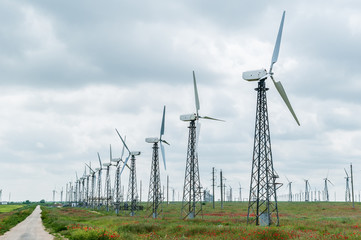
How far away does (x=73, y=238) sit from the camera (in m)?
29.3

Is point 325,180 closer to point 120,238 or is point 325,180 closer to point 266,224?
point 266,224

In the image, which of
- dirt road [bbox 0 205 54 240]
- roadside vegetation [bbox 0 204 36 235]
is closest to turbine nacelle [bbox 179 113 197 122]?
dirt road [bbox 0 205 54 240]

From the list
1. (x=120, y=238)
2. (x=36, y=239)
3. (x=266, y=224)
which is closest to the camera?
(x=120, y=238)

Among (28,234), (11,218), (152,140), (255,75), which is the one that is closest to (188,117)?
(152,140)

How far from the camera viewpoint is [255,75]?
136 ft

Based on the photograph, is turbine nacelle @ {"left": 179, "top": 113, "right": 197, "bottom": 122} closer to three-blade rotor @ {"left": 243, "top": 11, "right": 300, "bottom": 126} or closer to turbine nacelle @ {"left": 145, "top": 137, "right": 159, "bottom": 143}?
turbine nacelle @ {"left": 145, "top": 137, "right": 159, "bottom": 143}

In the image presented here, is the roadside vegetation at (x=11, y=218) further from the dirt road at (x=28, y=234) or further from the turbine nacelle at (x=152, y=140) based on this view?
the turbine nacelle at (x=152, y=140)

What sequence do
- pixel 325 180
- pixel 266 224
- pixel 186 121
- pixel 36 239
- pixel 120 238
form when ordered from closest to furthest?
pixel 120 238, pixel 36 239, pixel 266 224, pixel 186 121, pixel 325 180

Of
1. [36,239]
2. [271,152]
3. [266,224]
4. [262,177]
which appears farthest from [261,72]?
[36,239]

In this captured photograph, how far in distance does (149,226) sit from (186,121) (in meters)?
21.4

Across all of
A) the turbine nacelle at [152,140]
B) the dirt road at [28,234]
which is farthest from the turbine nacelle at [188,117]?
the dirt road at [28,234]

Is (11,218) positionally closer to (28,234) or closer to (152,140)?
(152,140)

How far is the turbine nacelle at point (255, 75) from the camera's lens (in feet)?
134

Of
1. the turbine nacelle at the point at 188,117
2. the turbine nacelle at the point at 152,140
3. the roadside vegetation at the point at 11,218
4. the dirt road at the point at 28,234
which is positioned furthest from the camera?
the turbine nacelle at the point at 152,140
